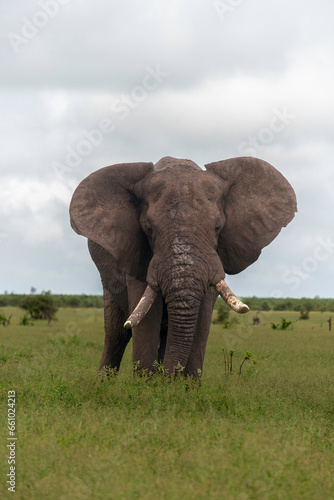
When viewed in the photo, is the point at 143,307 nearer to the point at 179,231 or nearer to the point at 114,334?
the point at 179,231

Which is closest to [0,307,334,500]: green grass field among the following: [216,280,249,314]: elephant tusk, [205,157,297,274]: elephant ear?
[216,280,249,314]: elephant tusk

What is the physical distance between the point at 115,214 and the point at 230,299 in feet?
6.87

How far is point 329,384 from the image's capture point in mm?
9875

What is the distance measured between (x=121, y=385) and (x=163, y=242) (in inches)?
73.2

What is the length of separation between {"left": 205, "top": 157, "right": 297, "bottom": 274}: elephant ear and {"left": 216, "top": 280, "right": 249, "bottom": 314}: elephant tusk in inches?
40.4

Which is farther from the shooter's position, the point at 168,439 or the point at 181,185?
the point at 181,185

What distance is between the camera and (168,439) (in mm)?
5266

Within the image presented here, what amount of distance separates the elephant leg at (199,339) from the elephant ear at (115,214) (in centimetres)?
91

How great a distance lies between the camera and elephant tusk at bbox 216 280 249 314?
6.46m

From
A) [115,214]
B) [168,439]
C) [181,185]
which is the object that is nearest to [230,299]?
[181,185]

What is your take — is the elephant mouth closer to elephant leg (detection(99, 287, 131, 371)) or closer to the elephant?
the elephant

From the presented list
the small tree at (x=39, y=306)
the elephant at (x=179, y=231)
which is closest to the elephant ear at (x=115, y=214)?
the elephant at (x=179, y=231)

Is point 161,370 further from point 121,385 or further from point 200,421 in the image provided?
point 200,421

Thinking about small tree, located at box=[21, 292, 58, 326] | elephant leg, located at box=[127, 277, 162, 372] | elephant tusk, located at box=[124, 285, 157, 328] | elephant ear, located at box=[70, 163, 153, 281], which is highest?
small tree, located at box=[21, 292, 58, 326]
